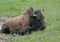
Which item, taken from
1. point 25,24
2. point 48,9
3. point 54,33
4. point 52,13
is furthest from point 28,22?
point 48,9

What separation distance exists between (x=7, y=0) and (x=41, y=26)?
29.7 ft

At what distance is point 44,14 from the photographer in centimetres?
1521

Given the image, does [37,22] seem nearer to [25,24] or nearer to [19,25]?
[25,24]

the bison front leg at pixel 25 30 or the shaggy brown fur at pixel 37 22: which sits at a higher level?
the shaggy brown fur at pixel 37 22

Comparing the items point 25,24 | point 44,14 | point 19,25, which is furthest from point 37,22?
point 44,14

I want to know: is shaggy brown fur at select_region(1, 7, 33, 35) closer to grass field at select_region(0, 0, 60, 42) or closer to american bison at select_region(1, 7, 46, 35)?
american bison at select_region(1, 7, 46, 35)

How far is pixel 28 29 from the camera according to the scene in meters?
10.5

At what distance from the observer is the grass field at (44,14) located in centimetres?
967

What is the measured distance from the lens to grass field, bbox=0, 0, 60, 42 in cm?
967

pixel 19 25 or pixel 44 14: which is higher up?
pixel 19 25

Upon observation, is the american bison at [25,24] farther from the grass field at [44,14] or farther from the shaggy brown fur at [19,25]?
the grass field at [44,14]

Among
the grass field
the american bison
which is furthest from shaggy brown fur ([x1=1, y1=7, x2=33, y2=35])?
the grass field

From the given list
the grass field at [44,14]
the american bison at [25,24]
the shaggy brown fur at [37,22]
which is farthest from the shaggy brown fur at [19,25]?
the grass field at [44,14]

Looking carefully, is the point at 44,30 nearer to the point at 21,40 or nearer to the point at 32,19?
the point at 32,19
